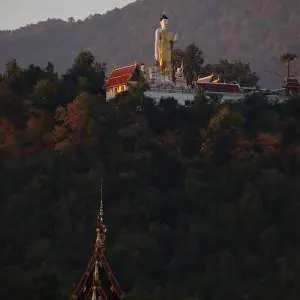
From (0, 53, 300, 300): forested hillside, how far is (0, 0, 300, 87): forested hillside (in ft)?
252

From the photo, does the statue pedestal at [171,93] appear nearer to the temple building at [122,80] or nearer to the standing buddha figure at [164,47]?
the temple building at [122,80]

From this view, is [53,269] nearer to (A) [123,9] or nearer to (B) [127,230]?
(B) [127,230]

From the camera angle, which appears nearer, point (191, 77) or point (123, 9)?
point (191, 77)

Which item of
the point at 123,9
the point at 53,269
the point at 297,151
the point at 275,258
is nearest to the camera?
the point at 53,269

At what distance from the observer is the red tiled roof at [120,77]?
4300 cm

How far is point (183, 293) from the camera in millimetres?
34875

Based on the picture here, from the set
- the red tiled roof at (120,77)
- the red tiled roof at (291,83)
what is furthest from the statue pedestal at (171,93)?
the red tiled roof at (291,83)

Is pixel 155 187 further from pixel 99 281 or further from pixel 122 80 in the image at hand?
pixel 99 281

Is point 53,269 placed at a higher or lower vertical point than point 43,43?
lower

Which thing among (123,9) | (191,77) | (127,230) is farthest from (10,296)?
(123,9)

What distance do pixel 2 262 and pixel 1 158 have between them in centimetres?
438

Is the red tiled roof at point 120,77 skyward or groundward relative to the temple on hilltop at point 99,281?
skyward

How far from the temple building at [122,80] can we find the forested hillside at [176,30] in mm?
73857

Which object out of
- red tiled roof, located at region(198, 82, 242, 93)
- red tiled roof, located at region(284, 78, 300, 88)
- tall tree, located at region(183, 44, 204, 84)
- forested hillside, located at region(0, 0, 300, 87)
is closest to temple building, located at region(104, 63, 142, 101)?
red tiled roof, located at region(198, 82, 242, 93)
